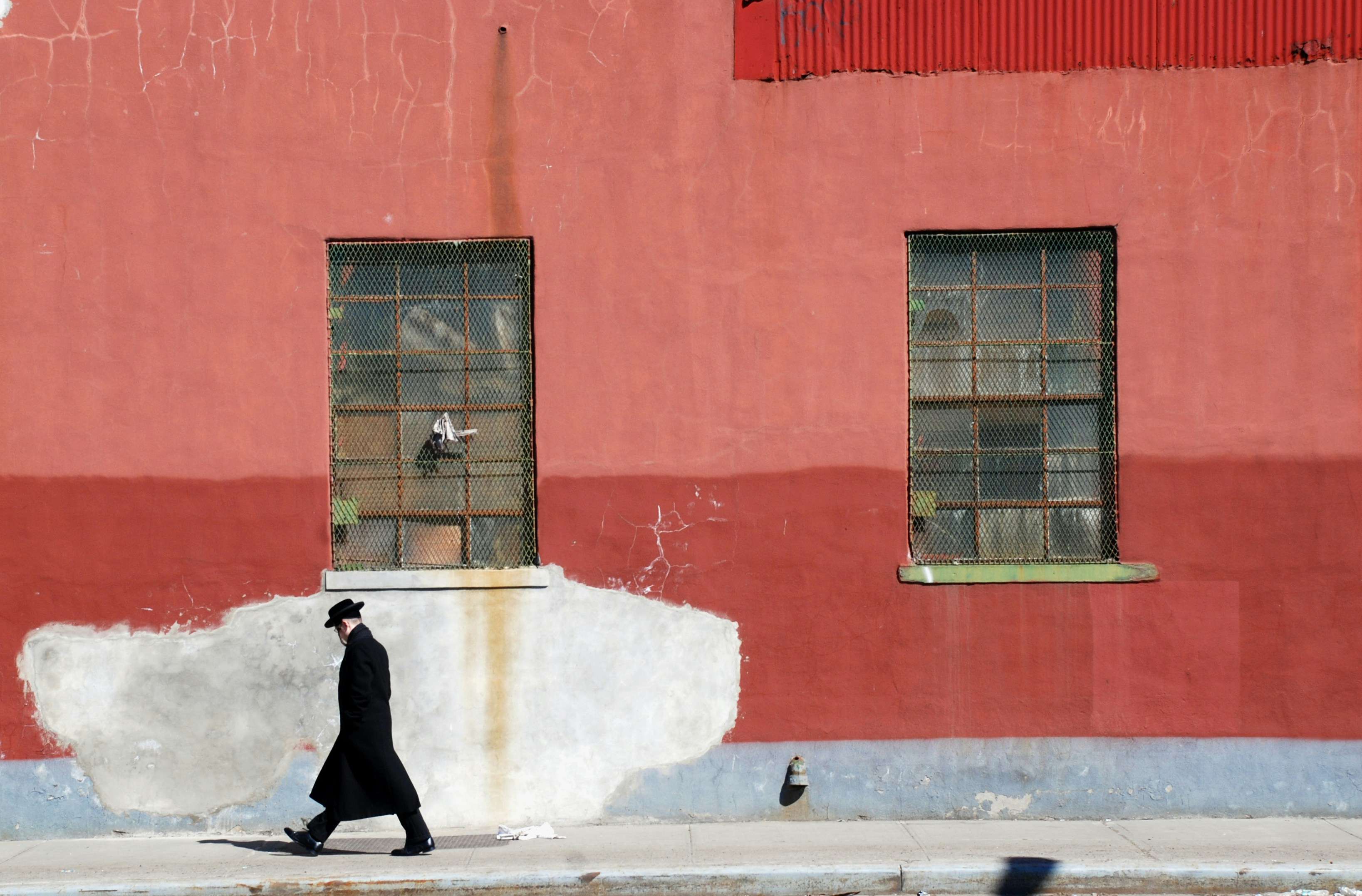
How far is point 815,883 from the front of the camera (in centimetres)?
684

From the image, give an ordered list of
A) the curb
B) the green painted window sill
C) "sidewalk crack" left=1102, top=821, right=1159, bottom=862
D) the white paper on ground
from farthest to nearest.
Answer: the green painted window sill, the white paper on ground, "sidewalk crack" left=1102, top=821, right=1159, bottom=862, the curb

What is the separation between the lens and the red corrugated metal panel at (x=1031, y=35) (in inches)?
319

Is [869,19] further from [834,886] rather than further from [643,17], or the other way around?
[834,886]

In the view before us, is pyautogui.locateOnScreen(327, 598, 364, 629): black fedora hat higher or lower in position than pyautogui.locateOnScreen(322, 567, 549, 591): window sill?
lower

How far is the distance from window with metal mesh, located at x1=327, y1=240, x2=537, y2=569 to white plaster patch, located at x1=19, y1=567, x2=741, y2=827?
422 millimetres

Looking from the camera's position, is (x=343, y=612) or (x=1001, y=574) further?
(x=1001, y=574)

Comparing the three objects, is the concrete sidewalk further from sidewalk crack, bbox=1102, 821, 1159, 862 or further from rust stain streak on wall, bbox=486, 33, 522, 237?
rust stain streak on wall, bbox=486, 33, 522, 237

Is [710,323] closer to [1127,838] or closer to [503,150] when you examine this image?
[503,150]

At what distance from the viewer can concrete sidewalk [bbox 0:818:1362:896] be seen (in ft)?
22.4

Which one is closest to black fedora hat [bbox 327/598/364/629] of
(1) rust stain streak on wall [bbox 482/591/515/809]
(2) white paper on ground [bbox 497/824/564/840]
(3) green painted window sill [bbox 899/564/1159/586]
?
(1) rust stain streak on wall [bbox 482/591/515/809]

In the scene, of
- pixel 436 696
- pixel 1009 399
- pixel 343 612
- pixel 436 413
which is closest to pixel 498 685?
pixel 436 696

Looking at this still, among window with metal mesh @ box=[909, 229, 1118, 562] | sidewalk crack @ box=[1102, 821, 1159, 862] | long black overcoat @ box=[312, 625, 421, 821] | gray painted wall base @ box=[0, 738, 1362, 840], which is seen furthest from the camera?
window with metal mesh @ box=[909, 229, 1118, 562]

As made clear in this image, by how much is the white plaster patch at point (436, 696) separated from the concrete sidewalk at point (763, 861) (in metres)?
0.32

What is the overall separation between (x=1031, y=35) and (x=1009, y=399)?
7.63 ft
